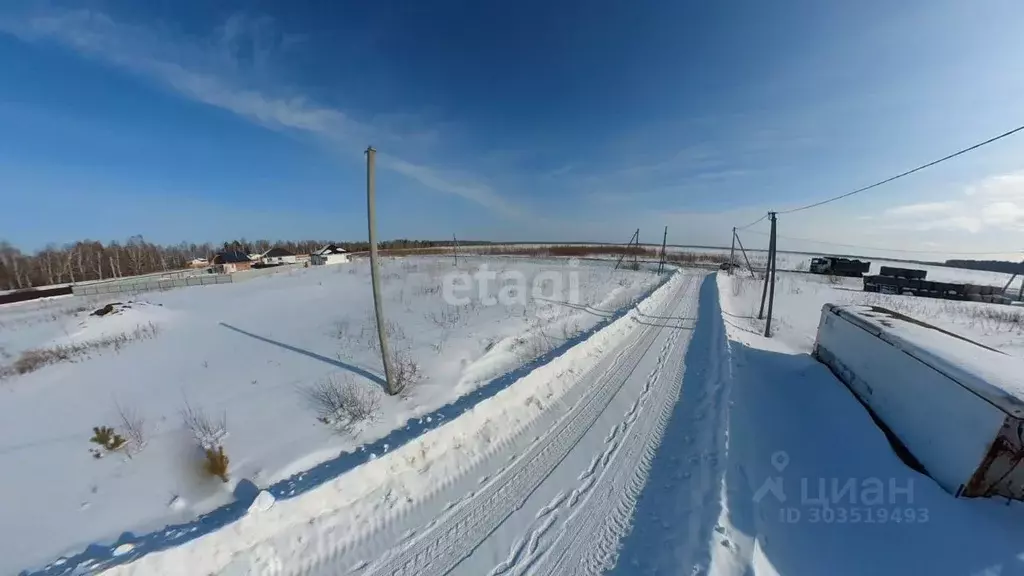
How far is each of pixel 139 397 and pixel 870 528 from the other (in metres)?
10.8

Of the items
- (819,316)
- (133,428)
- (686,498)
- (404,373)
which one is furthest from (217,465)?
(819,316)

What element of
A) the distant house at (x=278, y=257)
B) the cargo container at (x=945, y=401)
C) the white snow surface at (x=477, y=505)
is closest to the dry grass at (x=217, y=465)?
the white snow surface at (x=477, y=505)

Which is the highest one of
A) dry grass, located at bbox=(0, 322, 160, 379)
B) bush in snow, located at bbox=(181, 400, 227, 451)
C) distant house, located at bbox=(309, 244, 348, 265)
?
distant house, located at bbox=(309, 244, 348, 265)

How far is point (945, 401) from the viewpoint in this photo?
12.6ft

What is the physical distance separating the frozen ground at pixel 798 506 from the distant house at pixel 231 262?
57.3 metres

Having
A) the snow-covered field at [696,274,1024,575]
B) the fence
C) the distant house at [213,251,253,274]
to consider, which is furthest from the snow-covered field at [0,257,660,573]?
the distant house at [213,251,253,274]

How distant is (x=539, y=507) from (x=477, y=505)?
670mm

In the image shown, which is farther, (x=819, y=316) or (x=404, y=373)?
(x=819, y=316)

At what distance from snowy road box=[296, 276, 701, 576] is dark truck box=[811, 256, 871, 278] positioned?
139 ft

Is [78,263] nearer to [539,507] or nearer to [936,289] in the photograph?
[539,507]

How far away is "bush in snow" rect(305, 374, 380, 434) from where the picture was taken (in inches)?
192

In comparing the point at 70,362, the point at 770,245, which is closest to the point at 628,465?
the point at 770,245

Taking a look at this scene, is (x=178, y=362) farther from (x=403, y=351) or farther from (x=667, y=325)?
(x=667, y=325)

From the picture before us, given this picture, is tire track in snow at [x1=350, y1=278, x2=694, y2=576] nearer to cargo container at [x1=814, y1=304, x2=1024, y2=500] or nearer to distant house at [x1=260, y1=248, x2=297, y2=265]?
cargo container at [x1=814, y1=304, x2=1024, y2=500]
